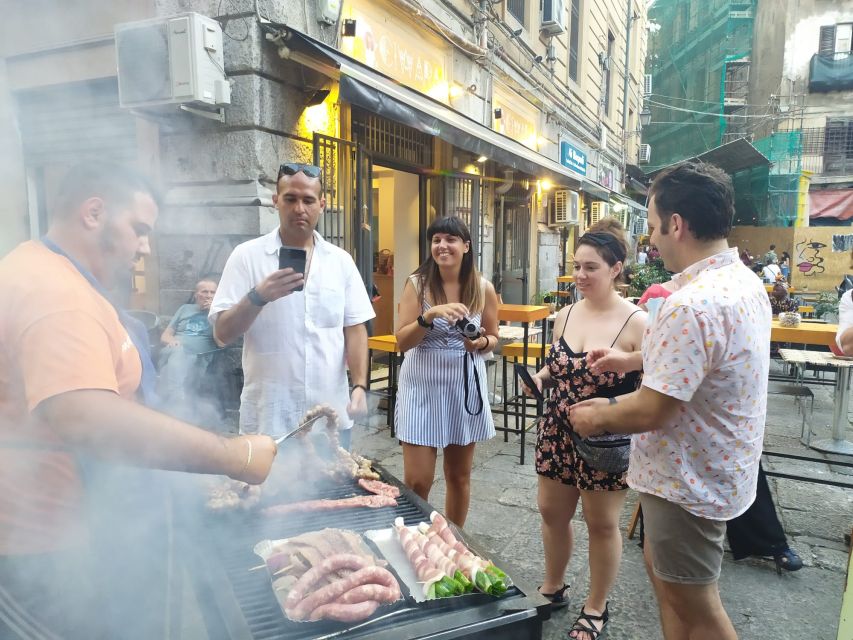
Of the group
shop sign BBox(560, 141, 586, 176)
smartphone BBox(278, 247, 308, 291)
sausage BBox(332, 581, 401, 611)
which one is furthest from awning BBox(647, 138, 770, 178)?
sausage BBox(332, 581, 401, 611)

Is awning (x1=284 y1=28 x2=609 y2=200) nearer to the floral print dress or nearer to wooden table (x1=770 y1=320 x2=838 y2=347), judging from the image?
the floral print dress

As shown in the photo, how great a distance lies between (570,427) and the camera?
270 cm

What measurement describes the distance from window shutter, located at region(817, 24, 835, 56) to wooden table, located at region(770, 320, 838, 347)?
26578 mm

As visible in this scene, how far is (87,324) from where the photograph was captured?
1.29m

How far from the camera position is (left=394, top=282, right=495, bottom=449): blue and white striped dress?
309 cm

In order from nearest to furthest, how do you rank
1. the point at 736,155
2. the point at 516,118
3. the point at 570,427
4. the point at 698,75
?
1. the point at 570,427
2. the point at 516,118
3. the point at 736,155
4. the point at 698,75

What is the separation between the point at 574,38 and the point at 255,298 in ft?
51.7

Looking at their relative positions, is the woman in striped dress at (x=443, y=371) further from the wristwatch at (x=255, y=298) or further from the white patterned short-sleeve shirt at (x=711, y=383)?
the white patterned short-sleeve shirt at (x=711, y=383)

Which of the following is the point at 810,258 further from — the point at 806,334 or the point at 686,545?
the point at 686,545

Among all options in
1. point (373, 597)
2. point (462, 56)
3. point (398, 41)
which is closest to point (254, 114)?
point (398, 41)

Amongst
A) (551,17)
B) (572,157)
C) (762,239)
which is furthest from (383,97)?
(762,239)

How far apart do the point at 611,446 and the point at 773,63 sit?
3113 cm

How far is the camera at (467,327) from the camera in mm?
2975

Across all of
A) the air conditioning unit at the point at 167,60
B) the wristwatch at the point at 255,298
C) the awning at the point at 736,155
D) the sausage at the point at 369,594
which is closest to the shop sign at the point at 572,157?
the awning at the point at 736,155
